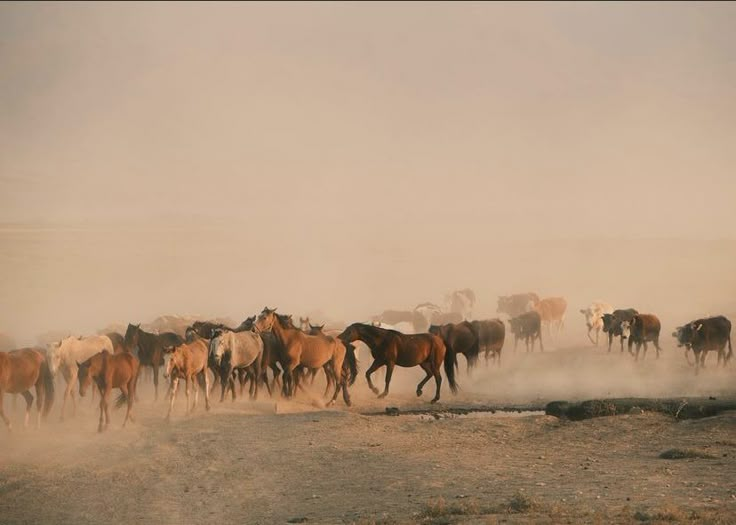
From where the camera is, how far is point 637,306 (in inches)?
3211

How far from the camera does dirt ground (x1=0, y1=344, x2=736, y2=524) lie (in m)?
15.0

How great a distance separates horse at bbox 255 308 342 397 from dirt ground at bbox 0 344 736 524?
1244mm

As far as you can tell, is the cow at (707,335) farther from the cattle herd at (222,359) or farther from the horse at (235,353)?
the horse at (235,353)

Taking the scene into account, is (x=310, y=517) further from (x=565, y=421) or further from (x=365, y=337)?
(x=365, y=337)

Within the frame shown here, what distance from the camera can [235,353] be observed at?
1069 inches

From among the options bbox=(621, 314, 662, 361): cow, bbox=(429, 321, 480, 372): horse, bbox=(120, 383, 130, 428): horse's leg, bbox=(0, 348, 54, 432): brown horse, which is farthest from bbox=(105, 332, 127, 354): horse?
bbox=(621, 314, 662, 361): cow

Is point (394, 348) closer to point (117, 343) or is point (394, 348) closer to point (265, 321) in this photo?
point (265, 321)

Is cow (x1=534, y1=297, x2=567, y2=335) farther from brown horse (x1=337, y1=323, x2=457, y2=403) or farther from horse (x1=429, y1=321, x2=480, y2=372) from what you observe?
brown horse (x1=337, y1=323, x2=457, y2=403)

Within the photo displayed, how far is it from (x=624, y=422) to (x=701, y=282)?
95419 mm

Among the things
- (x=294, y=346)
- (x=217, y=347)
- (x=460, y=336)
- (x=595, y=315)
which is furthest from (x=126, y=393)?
(x=595, y=315)

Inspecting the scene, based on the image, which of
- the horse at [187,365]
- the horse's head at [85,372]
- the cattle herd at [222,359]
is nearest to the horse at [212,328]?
the cattle herd at [222,359]

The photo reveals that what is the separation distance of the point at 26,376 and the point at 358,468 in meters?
10.7

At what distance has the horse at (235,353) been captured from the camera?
2652 cm

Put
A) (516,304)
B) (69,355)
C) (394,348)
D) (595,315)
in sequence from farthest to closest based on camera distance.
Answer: (516,304) → (595,315) → (394,348) → (69,355)
